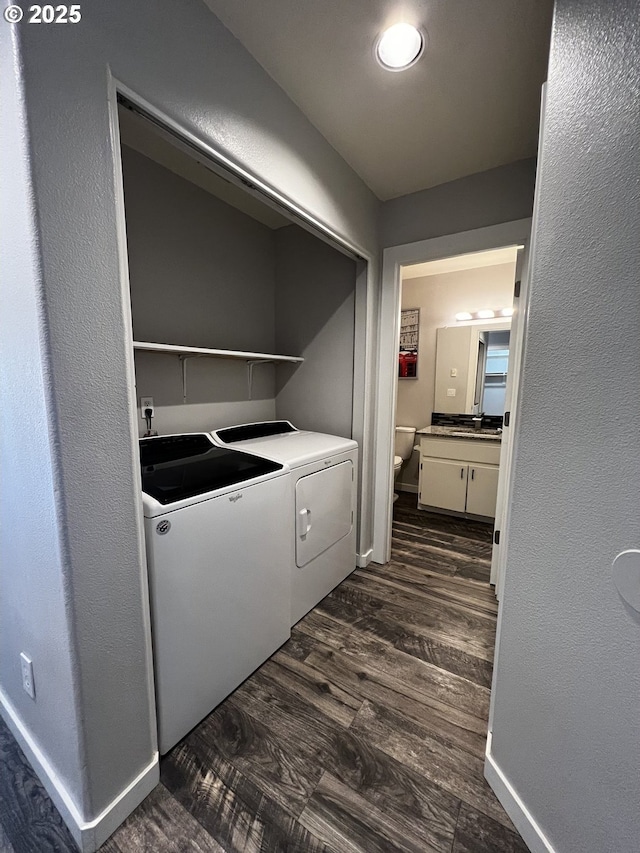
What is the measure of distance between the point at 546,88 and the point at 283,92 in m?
1.02

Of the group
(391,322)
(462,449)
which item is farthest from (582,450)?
(462,449)

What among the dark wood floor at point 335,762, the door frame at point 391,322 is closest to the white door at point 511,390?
the door frame at point 391,322

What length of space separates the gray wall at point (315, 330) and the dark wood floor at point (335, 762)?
1291 mm

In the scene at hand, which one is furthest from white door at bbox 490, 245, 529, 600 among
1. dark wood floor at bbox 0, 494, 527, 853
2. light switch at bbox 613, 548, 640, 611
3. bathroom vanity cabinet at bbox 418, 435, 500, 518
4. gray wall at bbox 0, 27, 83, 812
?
gray wall at bbox 0, 27, 83, 812

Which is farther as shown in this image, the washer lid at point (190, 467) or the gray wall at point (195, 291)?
the gray wall at point (195, 291)

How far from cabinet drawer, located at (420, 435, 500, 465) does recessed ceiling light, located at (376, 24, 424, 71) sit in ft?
8.38

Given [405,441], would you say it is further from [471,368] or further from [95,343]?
[95,343]

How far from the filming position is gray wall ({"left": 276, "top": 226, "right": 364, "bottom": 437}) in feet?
7.59

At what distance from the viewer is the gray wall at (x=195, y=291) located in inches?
70.4

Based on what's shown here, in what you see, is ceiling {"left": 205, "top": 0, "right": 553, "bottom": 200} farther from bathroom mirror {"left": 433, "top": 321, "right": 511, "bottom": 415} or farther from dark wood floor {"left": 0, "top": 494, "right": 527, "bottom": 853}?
dark wood floor {"left": 0, "top": 494, "right": 527, "bottom": 853}

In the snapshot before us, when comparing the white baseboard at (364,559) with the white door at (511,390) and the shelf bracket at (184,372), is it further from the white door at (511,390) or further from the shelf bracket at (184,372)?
the shelf bracket at (184,372)

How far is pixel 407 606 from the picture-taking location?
80.5 inches

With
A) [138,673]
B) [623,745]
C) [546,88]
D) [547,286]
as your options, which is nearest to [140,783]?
[138,673]

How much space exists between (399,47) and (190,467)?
1763mm
